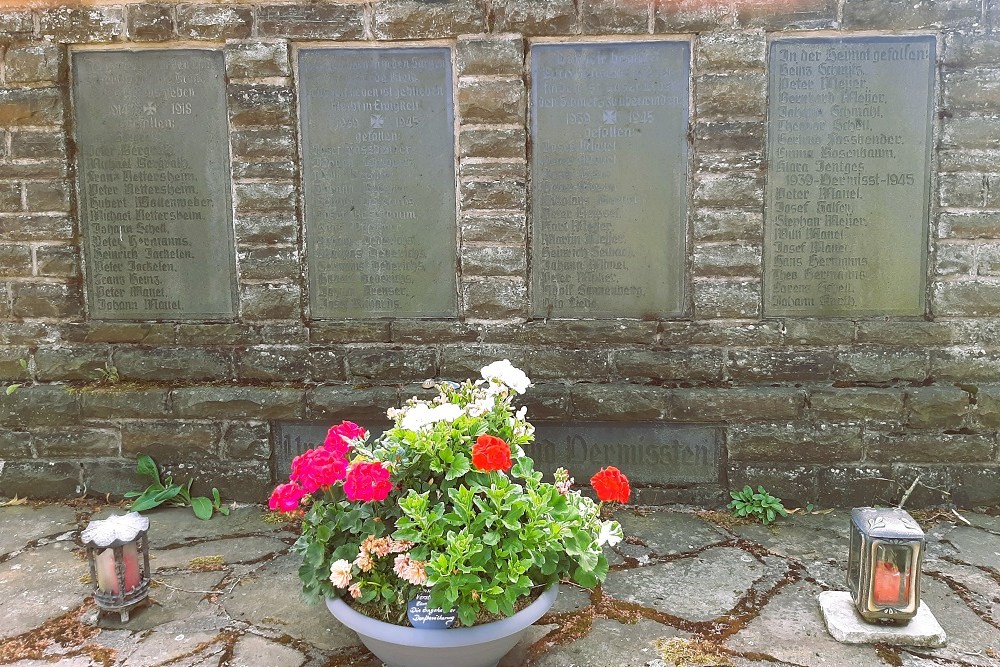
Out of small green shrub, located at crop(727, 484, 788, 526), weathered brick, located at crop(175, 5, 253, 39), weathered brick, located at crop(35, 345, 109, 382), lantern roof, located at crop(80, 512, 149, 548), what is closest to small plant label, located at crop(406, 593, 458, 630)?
lantern roof, located at crop(80, 512, 149, 548)

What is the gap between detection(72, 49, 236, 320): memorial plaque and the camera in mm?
3652

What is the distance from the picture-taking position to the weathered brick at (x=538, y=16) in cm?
348

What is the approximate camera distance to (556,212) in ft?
11.9

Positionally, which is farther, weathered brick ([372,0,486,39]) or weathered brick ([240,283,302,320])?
weathered brick ([240,283,302,320])

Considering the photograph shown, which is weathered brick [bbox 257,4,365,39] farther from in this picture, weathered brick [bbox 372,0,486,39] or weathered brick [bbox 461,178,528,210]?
weathered brick [bbox 461,178,528,210]

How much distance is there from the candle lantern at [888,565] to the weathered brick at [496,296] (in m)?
1.74

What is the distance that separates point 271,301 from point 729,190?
7.36 feet

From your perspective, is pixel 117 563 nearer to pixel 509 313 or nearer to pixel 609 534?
pixel 609 534

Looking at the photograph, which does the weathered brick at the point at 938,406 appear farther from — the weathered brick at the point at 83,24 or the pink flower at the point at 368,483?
the weathered brick at the point at 83,24

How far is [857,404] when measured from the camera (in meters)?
3.57

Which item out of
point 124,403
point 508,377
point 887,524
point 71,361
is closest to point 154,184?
point 71,361

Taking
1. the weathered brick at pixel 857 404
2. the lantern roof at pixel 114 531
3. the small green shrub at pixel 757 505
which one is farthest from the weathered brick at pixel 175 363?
the weathered brick at pixel 857 404

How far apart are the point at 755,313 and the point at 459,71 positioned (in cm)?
179

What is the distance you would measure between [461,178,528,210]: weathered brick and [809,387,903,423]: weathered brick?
1.66 m
